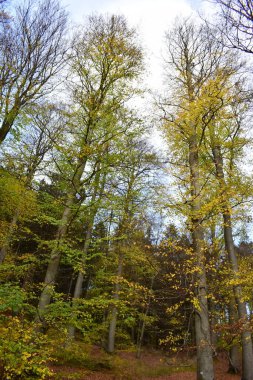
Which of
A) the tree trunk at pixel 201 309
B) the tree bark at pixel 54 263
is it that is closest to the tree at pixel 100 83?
the tree bark at pixel 54 263

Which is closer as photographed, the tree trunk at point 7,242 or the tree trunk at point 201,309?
the tree trunk at point 201,309

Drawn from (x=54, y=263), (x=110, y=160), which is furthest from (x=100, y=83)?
(x=54, y=263)

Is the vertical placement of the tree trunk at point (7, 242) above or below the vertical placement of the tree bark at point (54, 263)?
above

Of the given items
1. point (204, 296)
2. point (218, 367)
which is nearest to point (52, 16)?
point (204, 296)

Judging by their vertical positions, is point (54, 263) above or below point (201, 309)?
above

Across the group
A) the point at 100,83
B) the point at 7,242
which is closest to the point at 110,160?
the point at 100,83

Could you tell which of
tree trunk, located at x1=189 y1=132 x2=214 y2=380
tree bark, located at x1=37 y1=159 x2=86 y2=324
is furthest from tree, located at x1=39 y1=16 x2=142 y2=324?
tree trunk, located at x1=189 y1=132 x2=214 y2=380

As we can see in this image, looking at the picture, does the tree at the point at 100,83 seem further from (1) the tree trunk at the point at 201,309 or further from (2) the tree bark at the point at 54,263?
(1) the tree trunk at the point at 201,309

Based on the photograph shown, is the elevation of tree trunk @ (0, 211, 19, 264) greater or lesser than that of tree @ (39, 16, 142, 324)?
lesser

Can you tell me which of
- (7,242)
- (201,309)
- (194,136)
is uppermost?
(194,136)

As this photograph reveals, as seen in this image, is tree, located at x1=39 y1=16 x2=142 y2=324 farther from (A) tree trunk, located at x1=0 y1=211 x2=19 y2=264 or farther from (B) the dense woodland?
(A) tree trunk, located at x1=0 y1=211 x2=19 y2=264

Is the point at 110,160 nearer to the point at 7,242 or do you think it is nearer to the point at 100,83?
the point at 100,83

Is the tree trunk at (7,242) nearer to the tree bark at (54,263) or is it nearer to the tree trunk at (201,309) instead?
the tree bark at (54,263)

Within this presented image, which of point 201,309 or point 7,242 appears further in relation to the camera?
point 7,242
